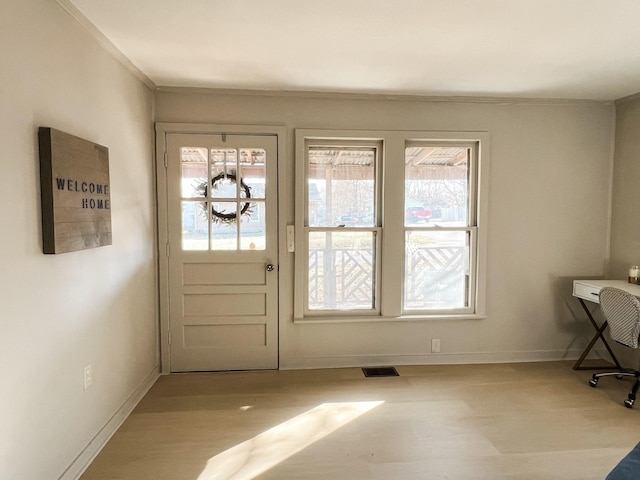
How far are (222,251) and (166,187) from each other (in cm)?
72

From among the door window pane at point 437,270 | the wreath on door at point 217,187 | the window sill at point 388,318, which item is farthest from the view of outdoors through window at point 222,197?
the door window pane at point 437,270

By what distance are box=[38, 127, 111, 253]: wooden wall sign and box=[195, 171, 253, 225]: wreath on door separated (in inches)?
40.1

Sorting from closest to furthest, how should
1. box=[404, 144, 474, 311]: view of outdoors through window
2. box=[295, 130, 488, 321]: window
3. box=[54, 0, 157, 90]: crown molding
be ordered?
box=[54, 0, 157, 90]: crown molding → box=[295, 130, 488, 321]: window → box=[404, 144, 474, 311]: view of outdoors through window

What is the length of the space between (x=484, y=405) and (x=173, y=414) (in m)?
2.22

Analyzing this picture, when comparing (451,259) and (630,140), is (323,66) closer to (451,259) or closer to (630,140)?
(451,259)

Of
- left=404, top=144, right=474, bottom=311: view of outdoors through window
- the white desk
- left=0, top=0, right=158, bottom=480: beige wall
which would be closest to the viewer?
left=0, top=0, right=158, bottom=480: beige wall

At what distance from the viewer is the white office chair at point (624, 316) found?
2695 mm

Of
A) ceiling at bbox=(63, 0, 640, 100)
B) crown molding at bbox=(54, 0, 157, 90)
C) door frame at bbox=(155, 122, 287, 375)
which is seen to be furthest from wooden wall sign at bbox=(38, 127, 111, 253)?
door frame at bbox=(155, 122, 287, 375)

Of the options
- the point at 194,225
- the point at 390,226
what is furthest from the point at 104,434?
the point at 390,226

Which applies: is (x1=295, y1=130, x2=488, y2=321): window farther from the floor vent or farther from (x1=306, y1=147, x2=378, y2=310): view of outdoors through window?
the floor vent

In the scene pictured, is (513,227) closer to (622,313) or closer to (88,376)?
(622,313)

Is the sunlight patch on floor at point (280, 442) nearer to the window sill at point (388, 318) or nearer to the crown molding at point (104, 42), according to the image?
the window sill at point (388, 318)

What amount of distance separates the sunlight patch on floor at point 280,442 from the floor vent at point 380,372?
49 cm

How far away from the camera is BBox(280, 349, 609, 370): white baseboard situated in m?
3.44
